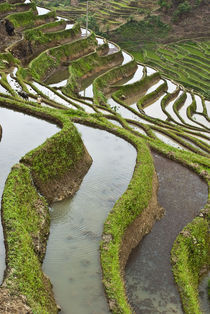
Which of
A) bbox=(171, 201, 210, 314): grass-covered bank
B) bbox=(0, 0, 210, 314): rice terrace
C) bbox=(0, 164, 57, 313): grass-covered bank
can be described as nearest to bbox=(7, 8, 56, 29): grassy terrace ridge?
bbox=(0, 0, 210, 314): rice terrace

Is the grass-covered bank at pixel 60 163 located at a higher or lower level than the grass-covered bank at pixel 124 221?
higher

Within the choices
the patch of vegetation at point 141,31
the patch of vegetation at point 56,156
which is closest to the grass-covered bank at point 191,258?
the patch of vegetation at point 56,156

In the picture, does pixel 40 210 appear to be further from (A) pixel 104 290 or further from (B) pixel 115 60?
(B) pixel 115 60

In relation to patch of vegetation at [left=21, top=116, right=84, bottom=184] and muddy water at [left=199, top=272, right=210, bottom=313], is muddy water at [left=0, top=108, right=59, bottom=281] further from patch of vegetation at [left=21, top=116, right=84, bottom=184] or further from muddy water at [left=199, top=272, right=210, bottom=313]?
muddy water at [left=199, top=272, right=210, bottom=313]

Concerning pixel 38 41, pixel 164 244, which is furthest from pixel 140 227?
pixel 38 41

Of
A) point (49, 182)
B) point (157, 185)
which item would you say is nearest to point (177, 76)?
point (157, 185)

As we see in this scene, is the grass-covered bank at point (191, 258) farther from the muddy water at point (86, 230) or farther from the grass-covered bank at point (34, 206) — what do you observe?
the grass-covered bank at point (34, 206)

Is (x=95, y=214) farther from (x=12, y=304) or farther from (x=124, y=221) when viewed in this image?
(x=12, y=304)
